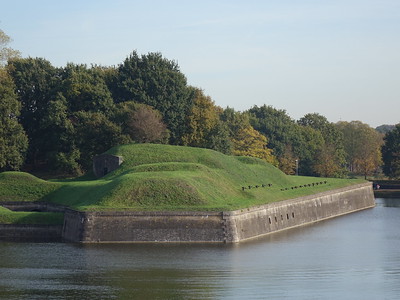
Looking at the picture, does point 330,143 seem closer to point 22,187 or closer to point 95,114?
Result: point 95,114

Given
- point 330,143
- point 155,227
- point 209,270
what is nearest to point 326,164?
point 330,143

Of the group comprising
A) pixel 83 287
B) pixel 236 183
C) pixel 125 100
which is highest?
pixel 125 100

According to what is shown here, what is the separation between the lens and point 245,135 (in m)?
144

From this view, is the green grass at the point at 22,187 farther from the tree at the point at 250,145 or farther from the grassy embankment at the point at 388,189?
the grassy embankment at the point at 388,189

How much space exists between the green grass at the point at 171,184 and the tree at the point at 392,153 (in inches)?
1681

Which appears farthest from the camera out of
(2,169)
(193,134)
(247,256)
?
(193,134)

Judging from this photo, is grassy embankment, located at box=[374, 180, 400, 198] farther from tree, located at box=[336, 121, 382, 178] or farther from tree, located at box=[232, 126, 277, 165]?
tree, located at box=[336, 121, 382, 178]

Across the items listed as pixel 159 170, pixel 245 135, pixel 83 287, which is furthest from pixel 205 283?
pixel 245 135

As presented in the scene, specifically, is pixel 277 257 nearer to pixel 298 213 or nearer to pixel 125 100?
pixel 298 213

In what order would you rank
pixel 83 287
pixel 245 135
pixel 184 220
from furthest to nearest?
1. pixel 245 135
2. pixel 184 220
3. pixel 83 287

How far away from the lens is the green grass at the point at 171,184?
74062 mm

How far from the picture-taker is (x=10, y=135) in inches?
4205

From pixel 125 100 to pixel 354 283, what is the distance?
72.0 meters

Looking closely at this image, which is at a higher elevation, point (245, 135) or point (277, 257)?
point (245, 135)
